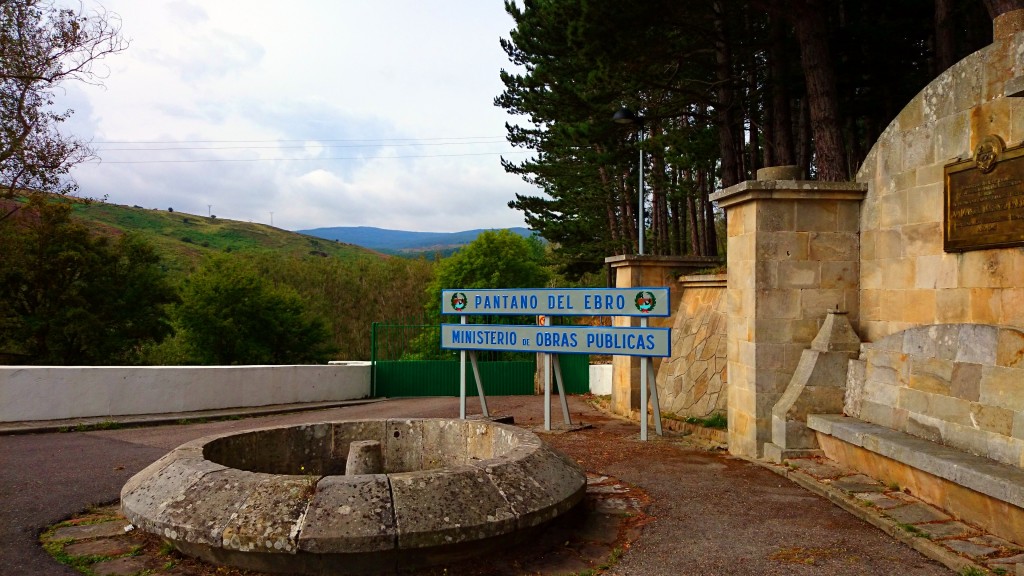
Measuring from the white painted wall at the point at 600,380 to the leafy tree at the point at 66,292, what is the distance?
647 inches

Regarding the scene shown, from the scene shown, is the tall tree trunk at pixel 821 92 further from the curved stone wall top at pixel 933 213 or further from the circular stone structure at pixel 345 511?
the circular stone structure at pixel 345 511

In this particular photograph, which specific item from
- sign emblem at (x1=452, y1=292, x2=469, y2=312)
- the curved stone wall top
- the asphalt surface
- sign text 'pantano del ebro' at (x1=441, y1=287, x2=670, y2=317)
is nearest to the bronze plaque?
the curved stone wall top

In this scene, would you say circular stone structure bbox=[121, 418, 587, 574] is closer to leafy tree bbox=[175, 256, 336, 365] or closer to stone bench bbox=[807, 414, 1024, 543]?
stone bench bbox=[807, 414, 1024, 543]

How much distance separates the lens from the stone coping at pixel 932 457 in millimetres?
4625

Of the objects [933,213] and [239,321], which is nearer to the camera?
[933,213]

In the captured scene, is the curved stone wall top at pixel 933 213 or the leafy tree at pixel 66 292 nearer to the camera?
the curved stone wall top at pixel 933 213

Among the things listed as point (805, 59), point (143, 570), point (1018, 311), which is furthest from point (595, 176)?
point (143, 570)

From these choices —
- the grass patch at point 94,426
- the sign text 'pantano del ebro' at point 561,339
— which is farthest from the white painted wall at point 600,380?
the grass patch at point 94,426

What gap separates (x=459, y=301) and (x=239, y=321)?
21.6 m

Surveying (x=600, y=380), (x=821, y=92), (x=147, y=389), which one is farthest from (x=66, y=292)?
(x=821, y=92)

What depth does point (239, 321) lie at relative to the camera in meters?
29.8

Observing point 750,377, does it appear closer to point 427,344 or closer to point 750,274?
point 750,274

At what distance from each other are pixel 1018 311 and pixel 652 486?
3.51 m

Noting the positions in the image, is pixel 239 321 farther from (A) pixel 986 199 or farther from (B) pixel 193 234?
(B) pixel 193 234
